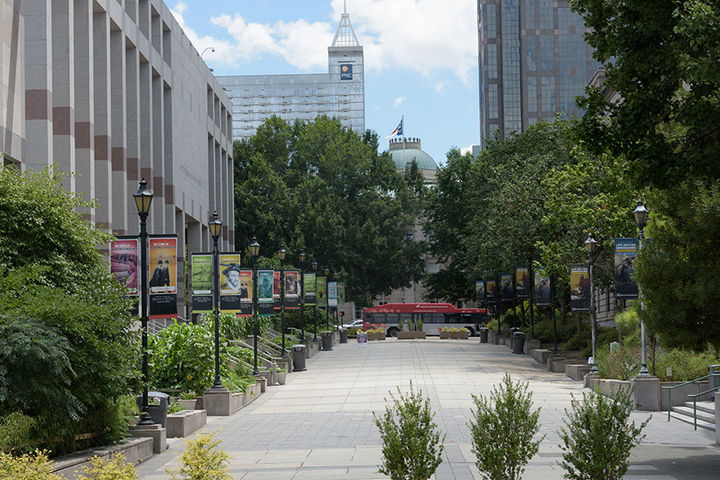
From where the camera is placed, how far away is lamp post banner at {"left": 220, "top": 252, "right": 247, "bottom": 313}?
30453mm

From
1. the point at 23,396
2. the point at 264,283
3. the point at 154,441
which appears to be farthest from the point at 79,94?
the point at 23,396

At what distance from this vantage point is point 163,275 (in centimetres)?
2180

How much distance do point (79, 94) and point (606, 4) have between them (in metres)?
29.5

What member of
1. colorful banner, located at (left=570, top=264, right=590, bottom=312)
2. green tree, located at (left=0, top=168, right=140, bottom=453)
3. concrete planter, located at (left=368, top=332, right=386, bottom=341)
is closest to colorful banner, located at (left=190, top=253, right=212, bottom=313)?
green tree, located at (left=0, top=168, right=140, bottom=453)

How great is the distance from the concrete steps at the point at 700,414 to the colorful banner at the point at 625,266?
4691mm

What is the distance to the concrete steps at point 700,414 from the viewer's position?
69.0 ft

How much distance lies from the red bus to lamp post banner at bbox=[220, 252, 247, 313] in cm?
5295

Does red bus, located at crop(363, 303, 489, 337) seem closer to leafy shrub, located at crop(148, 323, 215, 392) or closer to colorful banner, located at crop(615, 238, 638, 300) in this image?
colorful banner, located at crop(615, 238, 638, 300)

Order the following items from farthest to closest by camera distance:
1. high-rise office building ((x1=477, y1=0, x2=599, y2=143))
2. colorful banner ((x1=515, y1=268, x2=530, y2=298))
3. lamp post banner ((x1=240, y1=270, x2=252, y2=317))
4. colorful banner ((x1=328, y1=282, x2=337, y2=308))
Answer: high-rise office building ((x1=477, y1=0, x2=599, y2=143))
colorful banner ((x1=328, y1=282, x2=337, y2=308))
colorful banner ((x1=515, y1=268, x2=530, y2=298))
lamp post banner ((x1=240, y1=270, x2=252, y2=317))

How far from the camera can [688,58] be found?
1219 cm

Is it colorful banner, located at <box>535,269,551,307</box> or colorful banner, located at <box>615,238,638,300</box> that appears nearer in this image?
colorful banner, located at <box>615,238,638,300</box>

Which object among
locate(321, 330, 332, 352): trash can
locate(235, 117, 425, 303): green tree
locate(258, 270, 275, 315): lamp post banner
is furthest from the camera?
locate(235, 117, 425, 303): green tree

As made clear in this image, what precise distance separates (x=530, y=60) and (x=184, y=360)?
127m

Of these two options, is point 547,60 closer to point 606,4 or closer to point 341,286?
point 341,286
